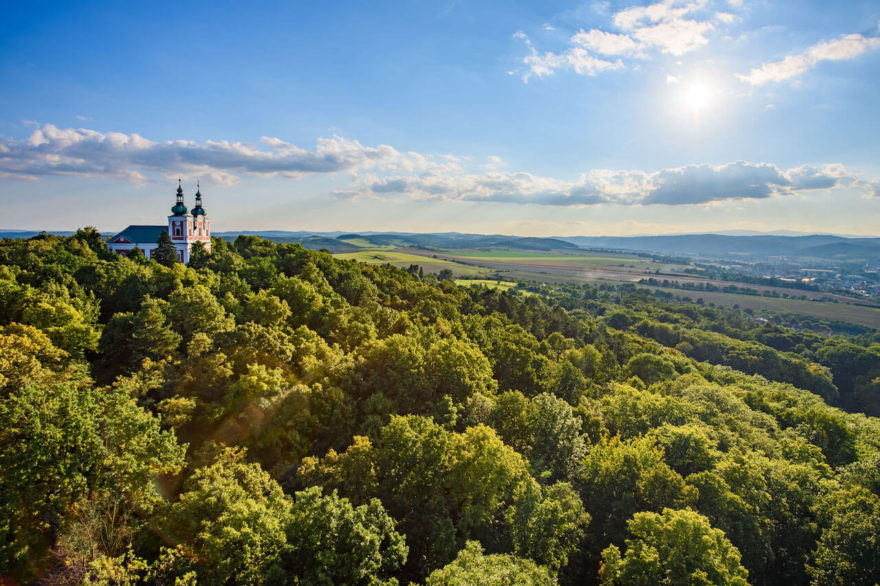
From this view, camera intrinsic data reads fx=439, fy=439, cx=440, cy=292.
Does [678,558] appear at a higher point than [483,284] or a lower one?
lower

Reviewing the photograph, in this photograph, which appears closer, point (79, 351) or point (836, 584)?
point (836, 584)

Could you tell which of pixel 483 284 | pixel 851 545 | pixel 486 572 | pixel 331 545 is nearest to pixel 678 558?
pixel 486 572

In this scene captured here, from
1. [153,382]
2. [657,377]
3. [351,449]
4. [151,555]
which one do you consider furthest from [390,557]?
[657,377]

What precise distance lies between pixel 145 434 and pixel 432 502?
16539 millimetres

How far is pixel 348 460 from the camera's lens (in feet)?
88.8

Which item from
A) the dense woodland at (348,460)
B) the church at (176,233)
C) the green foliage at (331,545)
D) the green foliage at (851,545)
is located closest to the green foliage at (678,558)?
the dense woodland at (348,460)

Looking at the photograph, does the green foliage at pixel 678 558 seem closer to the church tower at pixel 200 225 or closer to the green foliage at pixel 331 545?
the green foliage at pixel 331 545

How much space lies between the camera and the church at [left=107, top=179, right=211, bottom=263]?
87688 mm

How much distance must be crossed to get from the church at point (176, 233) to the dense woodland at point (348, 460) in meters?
31.0

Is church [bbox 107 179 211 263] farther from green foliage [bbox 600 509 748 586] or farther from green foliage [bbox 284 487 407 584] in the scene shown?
green foliage [bbox 600 509 748 586]

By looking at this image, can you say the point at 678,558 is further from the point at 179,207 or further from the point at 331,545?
the point at 179,207

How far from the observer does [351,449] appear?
1083 inches

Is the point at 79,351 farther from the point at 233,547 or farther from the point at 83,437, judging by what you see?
the point at 233,547

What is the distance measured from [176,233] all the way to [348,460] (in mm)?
80712
